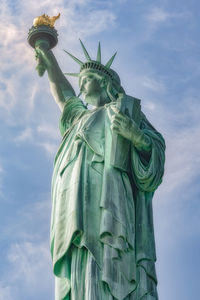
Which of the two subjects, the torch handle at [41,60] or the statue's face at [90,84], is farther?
the torch handle at [41,60]

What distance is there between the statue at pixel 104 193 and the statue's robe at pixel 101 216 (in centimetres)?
1

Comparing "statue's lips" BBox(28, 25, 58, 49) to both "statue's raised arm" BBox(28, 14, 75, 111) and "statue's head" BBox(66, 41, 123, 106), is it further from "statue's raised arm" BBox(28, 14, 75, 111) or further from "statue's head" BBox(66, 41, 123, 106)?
"statue's head" BBox(66, 41, 123, 106)

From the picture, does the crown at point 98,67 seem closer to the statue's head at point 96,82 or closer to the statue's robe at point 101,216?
the statue's head at point 96,82

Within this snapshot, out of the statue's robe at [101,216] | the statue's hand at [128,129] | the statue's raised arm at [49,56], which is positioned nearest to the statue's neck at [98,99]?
the statue's robe at [101,216]

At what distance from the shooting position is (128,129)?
1533cm

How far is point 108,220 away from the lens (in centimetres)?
1430

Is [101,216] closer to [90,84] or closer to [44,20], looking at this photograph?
[90,84]

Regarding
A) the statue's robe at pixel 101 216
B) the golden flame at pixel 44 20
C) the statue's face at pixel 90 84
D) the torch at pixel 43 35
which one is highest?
the golden flame at pixel 44 20

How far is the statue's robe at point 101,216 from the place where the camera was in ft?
45.5

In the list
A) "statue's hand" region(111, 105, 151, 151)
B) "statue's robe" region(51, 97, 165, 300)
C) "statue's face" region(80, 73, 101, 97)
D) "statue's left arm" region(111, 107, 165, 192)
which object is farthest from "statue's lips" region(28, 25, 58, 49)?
"statue's hand" region(111, 105, 151, 151)

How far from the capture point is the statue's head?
16656 mm

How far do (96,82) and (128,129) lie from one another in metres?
1.66

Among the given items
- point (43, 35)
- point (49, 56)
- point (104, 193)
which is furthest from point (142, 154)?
point (43, 35)

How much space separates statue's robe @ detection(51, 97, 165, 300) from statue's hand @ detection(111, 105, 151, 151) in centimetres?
18
